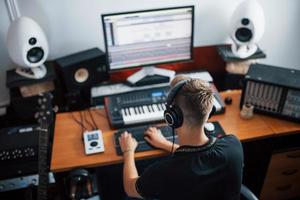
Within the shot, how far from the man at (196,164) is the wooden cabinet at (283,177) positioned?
0.72 meters

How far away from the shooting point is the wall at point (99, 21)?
195 centimetres

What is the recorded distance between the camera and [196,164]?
47.6 inches

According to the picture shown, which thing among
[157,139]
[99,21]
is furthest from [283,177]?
[99,21]

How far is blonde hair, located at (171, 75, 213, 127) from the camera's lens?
1204 mm

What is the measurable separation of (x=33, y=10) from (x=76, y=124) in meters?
0.72

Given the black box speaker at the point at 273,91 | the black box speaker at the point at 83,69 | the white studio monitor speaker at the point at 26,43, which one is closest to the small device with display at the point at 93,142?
the black box speaker at the point at 83,69

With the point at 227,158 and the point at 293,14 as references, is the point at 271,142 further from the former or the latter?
the point at 293,14

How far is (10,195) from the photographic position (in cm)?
185

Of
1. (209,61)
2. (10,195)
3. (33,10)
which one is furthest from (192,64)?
(10,195)

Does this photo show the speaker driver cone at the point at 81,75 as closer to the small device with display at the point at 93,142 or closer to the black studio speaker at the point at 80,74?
the black studio speaker at the point at 80,74

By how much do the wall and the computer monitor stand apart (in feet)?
0.76

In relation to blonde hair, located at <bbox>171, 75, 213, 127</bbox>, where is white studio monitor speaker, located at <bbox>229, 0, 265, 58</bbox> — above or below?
above

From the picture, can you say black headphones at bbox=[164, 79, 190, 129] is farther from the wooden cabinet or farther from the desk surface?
the wooden cabinet

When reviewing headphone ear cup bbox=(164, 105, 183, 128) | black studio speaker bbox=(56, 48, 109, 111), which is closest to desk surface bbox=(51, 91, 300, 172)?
black studio speaker bbox=(56, 48, 109, 111)
